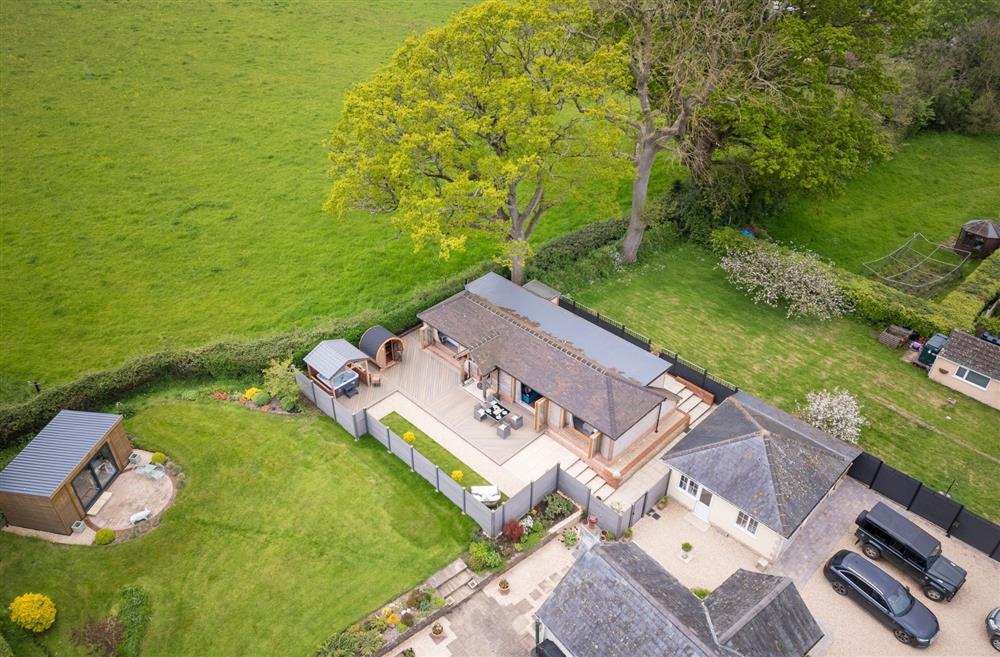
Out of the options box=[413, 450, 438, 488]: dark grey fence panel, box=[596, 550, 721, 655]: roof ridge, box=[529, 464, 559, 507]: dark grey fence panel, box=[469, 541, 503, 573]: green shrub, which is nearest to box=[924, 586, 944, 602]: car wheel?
box=[596, 550, 721, 655]: roof ridge

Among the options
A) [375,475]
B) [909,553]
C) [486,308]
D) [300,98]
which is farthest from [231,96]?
[909,553]

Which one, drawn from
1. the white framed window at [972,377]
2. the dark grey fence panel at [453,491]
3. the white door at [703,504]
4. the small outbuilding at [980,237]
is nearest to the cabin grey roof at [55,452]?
the dark grey fence panel at [453,491]

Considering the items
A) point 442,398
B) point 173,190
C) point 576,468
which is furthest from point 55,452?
point 173,190

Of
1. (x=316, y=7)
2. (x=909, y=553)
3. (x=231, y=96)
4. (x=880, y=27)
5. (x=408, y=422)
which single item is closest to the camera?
(x=909, y=553)

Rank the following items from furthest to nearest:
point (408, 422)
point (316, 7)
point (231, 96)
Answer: point (316, 7) < point (231, 96) < point (408, 422)

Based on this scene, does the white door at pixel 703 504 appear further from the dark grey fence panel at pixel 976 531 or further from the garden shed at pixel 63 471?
the garden shed at pixel 63 471

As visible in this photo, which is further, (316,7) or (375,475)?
(316,7)

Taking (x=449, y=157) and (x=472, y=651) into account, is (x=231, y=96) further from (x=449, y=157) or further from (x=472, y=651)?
(x=472, y=651)
